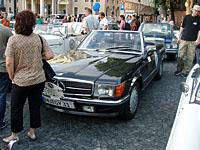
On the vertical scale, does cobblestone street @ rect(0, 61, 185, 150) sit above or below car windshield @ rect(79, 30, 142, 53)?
below

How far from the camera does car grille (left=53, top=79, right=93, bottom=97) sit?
15.4ft

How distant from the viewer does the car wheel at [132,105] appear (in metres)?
5.02

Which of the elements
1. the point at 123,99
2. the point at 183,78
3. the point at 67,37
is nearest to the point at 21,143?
the point at 123,99

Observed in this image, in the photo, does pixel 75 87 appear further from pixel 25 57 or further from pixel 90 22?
pixel 90 22

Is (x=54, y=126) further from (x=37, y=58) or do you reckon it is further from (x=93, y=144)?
(x=37, y=58)

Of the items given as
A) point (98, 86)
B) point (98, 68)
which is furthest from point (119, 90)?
point (98, 68)

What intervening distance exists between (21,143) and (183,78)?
5701 millimetres

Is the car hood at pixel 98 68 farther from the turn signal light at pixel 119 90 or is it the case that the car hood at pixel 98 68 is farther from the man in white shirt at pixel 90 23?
the man in white shirt at pixel 90 23

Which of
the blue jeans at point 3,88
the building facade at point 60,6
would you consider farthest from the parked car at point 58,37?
the building facade at point 60,6

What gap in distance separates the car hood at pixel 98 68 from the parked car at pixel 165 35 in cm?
627

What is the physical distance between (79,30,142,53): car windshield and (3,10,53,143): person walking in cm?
250

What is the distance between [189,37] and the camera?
8.59 m

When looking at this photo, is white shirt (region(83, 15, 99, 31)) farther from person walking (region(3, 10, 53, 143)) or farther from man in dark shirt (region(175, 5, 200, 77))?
person walking (region(3, 10, 53, 143))

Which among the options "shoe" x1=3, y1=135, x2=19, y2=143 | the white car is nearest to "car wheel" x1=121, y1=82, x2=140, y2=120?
"shoe" x1=3, y1=135, x2=19, y2=143
